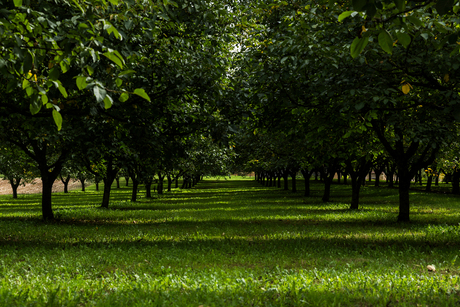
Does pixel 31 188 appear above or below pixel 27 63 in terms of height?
below

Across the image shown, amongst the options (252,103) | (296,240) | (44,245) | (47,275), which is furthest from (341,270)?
(44,245)

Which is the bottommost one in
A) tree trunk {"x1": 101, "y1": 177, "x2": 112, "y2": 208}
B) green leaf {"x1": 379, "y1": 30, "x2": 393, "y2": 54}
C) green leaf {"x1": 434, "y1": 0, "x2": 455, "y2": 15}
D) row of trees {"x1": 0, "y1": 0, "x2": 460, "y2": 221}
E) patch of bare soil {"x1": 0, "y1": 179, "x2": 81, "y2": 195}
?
patch of bare soil {"x1": 0, "y1": 179, "x2": 81, "y2": 195}

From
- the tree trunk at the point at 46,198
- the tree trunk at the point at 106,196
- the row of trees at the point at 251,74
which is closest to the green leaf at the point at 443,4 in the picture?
the row of trees at the point at 251,74

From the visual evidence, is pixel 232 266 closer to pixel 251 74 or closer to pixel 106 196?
pixel 251 74

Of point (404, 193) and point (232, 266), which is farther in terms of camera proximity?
point (404, 193)

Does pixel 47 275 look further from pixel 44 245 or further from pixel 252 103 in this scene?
pixel 252 103

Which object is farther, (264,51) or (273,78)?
(264,51)

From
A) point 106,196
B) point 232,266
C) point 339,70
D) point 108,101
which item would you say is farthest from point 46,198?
point 108,101

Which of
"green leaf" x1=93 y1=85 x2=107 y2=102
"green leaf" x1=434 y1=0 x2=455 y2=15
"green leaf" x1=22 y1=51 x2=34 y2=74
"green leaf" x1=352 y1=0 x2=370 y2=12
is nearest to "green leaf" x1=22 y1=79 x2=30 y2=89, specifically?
"green leaf" x1=22 y1=51 x2=34 y2=74

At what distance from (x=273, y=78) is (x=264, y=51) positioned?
1.91 metres

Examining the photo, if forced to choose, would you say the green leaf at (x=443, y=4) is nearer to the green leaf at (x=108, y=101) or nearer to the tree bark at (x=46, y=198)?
the green leaf at (x=108, y=101)

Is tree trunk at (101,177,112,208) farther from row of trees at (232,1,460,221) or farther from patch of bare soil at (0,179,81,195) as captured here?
patch of bare soil at (0,179,81,195)

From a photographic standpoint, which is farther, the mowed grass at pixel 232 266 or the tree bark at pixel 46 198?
the tree bark at pixel 46 198

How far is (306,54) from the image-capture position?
28.9ft
